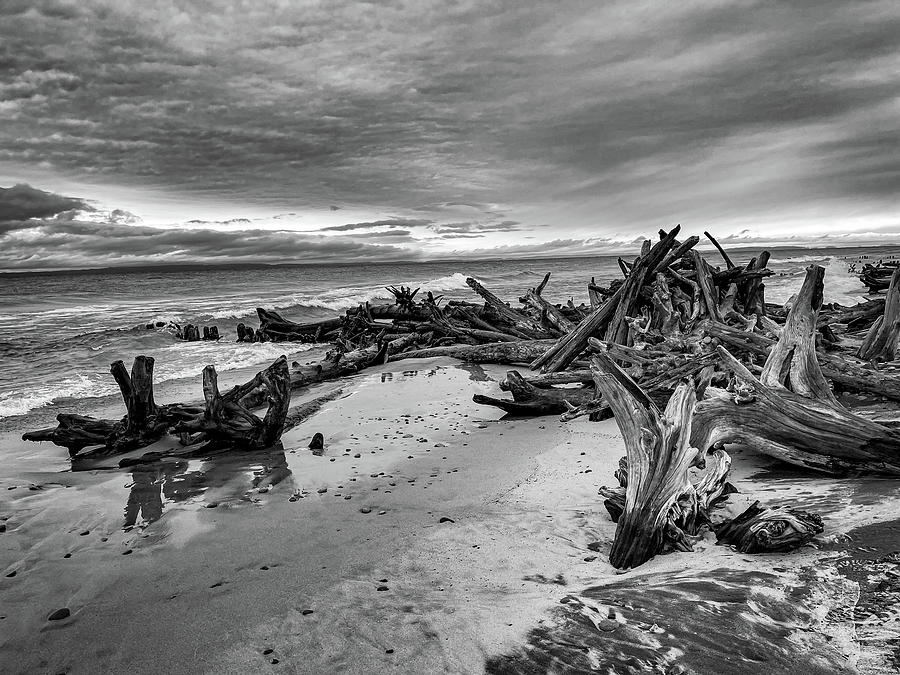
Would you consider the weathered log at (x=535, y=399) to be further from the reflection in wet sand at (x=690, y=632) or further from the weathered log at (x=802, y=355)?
the reflection in wet sand at (x=690, y=632)

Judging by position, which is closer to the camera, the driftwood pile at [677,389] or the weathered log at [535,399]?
the driftwood pile at [677,389]

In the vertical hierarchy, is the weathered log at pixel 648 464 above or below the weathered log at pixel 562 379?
above

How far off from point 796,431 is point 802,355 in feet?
3.95

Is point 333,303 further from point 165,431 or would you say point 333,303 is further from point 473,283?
point 165,431

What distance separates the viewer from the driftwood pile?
3.50 metres

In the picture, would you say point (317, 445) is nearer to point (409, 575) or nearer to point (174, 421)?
point (174, 421)

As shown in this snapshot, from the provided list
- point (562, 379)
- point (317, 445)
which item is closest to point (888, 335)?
point (562, 379)

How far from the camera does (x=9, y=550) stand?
4355mm

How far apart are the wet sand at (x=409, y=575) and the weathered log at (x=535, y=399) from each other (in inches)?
56.2

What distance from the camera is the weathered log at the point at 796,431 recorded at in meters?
4.04

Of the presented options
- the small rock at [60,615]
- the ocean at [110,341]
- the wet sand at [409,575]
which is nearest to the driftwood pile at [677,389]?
the wet sand at [409,575]

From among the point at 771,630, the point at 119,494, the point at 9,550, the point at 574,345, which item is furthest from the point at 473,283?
the point at 771,630

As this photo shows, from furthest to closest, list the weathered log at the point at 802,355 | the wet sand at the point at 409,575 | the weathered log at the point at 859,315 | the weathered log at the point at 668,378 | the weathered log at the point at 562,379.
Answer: the weathered log at the point at 859,315 → the weathered log at the point at 562,379 → the weathered log at the point at 668,378 → the weathered log at the point at 802,355 → the wet sand at the point at 409,575

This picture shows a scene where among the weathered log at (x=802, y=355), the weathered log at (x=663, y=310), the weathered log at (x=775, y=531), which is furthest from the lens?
the weathered log at (x=663, y=310)
